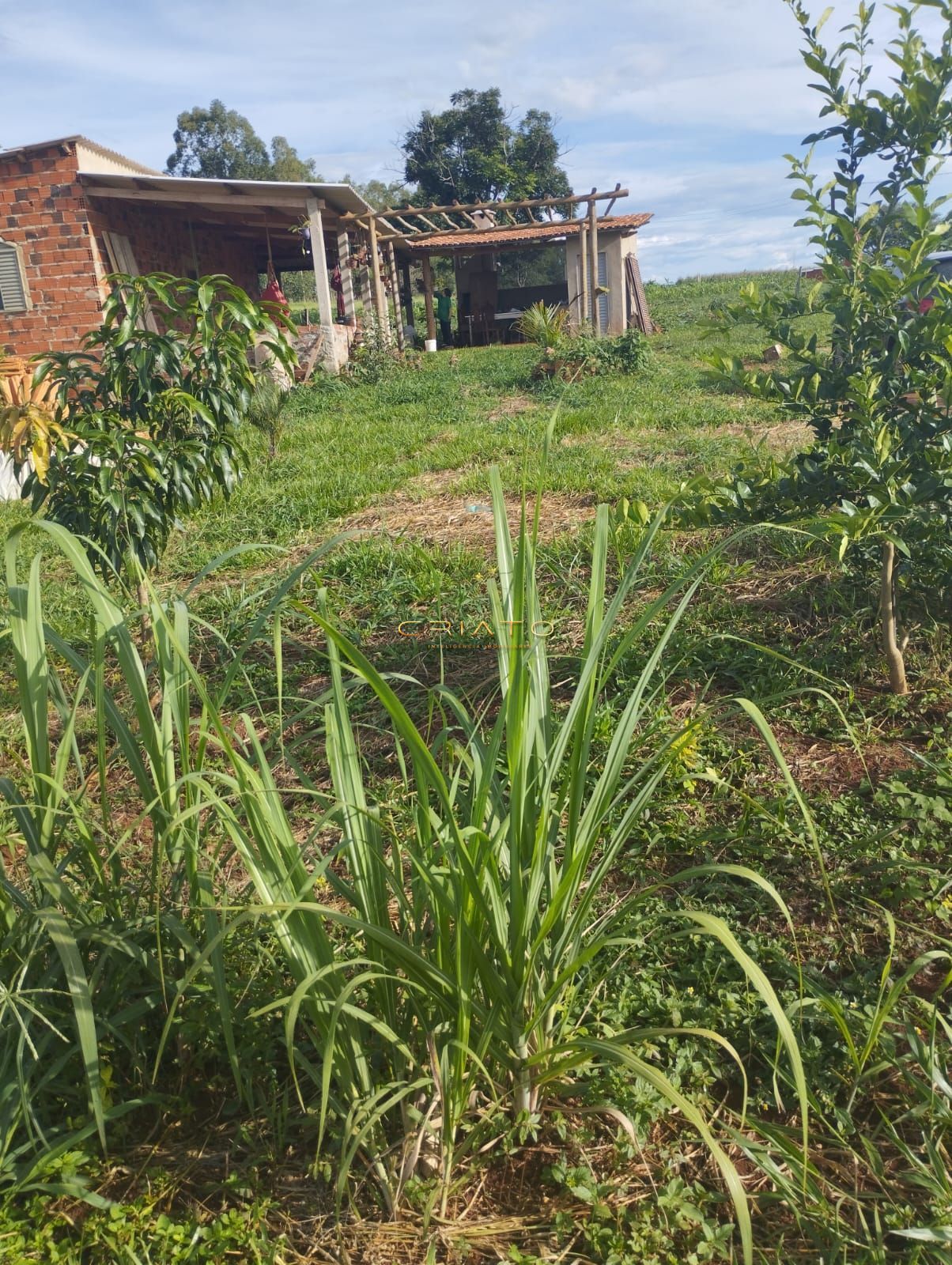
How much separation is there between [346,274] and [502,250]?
222 inches

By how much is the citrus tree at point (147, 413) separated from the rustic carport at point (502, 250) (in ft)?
38.9

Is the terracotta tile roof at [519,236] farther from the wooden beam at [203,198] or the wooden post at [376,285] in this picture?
the wooden beam at [203,198]

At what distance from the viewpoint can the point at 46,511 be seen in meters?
3.32

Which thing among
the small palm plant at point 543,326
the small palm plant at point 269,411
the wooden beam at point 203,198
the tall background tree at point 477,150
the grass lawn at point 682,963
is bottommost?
the grass lawn at point 682,963

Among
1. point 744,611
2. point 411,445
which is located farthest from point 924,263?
point 411,445

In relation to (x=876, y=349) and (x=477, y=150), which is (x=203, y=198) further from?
(x=477, y=150)

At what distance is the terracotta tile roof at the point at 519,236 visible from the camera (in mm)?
18609

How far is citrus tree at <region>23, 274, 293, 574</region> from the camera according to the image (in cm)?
311

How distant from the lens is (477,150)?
102 feet

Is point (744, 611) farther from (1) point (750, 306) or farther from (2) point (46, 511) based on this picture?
(2) point (46, 511)

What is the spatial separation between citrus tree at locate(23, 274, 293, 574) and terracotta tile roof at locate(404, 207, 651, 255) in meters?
16.0

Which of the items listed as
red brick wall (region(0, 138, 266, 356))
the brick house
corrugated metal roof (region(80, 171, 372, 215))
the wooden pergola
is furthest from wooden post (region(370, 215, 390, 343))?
red brick wall (region(0, 138, 266, 356))

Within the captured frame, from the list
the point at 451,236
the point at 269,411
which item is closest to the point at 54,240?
the point at 269,411

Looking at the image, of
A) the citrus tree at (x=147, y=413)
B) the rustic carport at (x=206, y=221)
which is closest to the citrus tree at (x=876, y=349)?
the citrus tree at (x=147, y=413)
